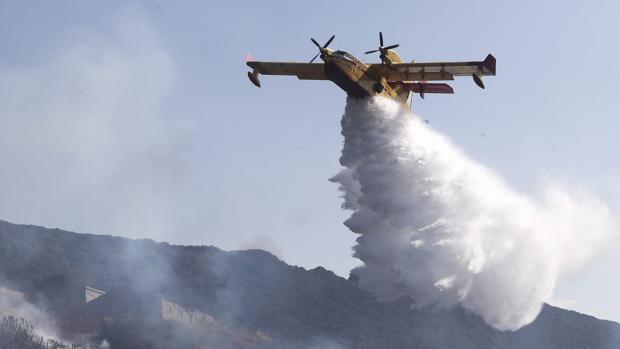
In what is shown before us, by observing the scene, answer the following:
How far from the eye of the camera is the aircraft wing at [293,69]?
5597 cm

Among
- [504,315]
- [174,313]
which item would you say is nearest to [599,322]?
[174,313]

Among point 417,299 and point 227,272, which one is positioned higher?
point 227,272

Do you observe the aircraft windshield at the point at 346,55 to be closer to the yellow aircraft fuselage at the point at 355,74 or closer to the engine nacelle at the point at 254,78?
the yellow aircraft fuselage at the point at 355,74

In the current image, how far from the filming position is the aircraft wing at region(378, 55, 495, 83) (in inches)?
1973

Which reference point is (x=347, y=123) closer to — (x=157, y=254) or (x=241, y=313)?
(x=241, y=313)

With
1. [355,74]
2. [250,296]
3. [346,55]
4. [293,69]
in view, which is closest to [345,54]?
[346,55]

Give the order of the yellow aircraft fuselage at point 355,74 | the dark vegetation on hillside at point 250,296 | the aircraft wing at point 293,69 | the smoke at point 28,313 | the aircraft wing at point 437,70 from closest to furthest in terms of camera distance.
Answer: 1. the aircraft wing at point 437,70
2. the yellow aircraft fuselage at point 355,74
3. the aircraft wing at point 293,69
4. the smoke at point 28,313
5. the dark vegetation on hillside at point 250,296

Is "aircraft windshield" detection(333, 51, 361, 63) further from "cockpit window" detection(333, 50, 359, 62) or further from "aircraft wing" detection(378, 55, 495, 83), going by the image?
"aircraft wing" detection(378, 55, 495, 83)

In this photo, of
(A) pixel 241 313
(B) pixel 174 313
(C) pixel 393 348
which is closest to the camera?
(B) pixel 174 313

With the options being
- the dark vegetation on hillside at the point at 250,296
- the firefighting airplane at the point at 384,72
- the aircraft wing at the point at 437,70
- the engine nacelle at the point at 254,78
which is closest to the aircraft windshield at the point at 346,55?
the firefighting airplane at the point at 384,72

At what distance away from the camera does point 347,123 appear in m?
55.4

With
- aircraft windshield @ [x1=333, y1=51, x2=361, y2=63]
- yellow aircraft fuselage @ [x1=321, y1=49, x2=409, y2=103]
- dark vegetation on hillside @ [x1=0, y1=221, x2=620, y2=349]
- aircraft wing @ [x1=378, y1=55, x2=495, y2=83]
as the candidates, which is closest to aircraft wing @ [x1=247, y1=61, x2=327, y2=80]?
yellow aircraft fuselage @ [x1=321, y1=49, x2=409, y2=103]

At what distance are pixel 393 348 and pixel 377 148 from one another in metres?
81.1

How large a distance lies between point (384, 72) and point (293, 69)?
6.61 meters
